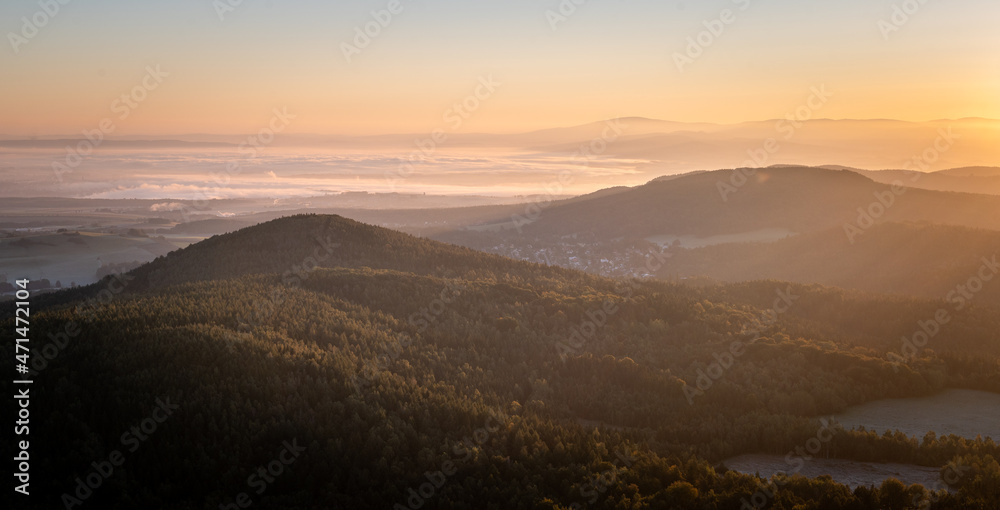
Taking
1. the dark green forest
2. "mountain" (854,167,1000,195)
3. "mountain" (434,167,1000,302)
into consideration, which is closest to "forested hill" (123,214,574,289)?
the dark green forest

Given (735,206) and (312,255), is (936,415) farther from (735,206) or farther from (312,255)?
(735,206)

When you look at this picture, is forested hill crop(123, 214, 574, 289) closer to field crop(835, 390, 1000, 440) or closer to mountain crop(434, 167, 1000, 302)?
field crop(835, 390, 1000, 440)

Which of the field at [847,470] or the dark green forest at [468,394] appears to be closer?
the dark green forest at [468,394]

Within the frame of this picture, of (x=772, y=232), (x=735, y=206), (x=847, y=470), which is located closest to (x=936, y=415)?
(x=847, y=470)

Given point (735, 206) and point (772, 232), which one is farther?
point (735, 206)

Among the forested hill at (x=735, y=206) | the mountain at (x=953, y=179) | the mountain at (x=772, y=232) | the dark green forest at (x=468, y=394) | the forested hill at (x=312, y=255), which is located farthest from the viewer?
Result: the mountain at (x=953, y=179)

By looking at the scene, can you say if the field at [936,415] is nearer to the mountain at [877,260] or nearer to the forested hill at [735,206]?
the mountain at [877,260]

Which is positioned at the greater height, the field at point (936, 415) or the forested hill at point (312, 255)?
the forested hill at point (312, 255)

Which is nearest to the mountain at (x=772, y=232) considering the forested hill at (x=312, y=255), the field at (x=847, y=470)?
the forested hill at (x=312, y=255)

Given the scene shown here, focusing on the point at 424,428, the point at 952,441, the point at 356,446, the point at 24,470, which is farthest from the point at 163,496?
the point at 952,441

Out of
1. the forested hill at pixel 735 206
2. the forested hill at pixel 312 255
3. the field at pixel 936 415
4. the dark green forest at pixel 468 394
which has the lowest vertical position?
the field at pixel 936 415
